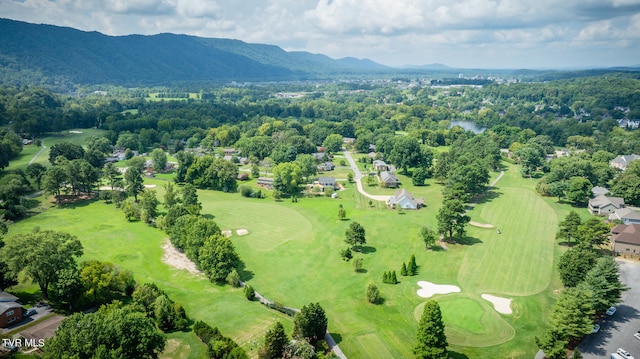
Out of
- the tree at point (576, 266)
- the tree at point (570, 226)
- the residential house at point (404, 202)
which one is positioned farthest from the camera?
the residential house at point (404, 202)

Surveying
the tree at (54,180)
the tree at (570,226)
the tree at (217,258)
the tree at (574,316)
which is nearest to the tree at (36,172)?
the tree at (54,180)

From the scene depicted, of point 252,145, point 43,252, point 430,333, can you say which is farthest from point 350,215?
point 252,145

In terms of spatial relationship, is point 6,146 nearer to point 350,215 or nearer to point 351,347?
point 350,215

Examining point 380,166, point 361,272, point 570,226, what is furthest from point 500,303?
point 380,166

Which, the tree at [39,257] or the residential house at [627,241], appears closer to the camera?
the tree at [39,257]

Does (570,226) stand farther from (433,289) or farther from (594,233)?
(433,289)

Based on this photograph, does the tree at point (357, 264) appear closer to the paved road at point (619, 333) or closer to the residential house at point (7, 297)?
the paved road at point (619, 333)
